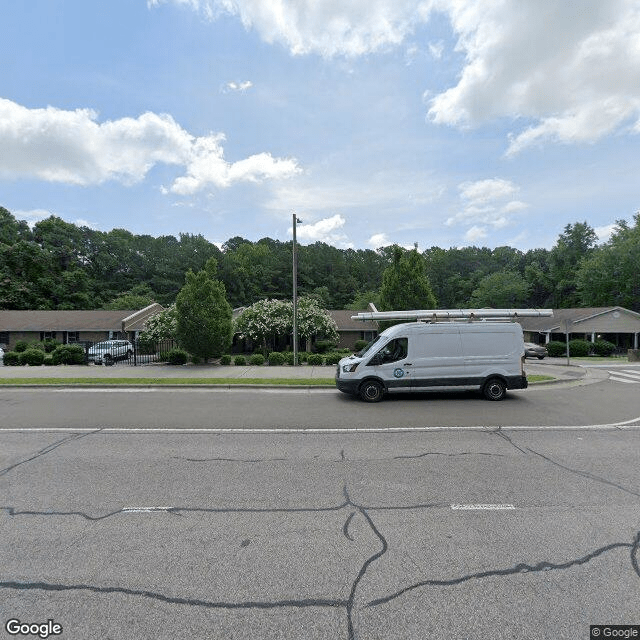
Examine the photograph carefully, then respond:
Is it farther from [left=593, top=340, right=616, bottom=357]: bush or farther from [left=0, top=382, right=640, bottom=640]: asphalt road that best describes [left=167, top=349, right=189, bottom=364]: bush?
[left=593, top=340, right=616, bottom=357]: bush

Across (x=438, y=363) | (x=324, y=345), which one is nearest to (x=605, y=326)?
(x=324, y=345)

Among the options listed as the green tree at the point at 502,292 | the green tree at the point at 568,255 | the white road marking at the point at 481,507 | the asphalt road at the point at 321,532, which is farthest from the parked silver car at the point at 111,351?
the green tree at the point at 568,255

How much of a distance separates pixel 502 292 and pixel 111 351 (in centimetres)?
5580

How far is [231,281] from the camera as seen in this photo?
205 feet

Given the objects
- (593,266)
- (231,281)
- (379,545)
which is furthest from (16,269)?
(593,266)

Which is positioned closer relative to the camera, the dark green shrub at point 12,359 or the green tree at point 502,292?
the dark green shrub at point 12,359

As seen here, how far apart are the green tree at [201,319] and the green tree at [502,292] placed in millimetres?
51485

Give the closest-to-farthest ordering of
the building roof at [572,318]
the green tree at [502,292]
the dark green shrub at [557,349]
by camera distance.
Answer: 1. the dark green shrub at [557,349]
2. the building roof at [572,318]
3. the green tree at [502,292]

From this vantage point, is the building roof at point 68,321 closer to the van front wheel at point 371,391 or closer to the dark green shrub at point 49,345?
the dark green shrub at point 49,345

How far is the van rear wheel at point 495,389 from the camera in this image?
1003 cm

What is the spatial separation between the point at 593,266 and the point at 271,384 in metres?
57.8

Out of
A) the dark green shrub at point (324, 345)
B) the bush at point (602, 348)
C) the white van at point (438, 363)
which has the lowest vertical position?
the bush at point (602, 348)

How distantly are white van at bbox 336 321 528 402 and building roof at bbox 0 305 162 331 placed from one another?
1238 inches

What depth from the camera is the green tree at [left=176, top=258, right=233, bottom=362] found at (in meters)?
19.5
